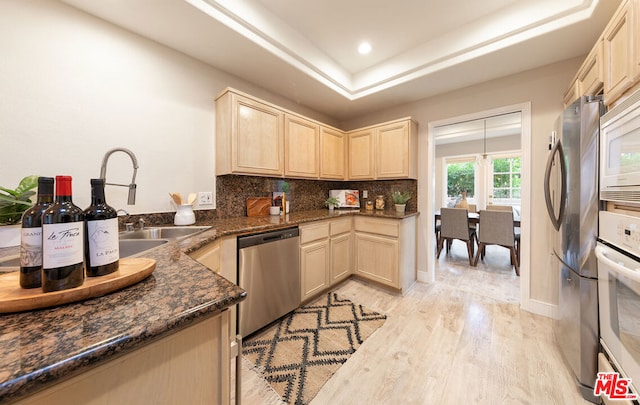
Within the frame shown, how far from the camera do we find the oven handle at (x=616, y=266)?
2.81ft

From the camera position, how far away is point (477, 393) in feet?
4.21

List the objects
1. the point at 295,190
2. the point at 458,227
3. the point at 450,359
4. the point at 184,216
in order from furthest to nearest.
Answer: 1. the point at 458,227
2. the point at 295,190
3. the point at 184,216
4. the point at 450,359

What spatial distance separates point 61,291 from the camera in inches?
21.1

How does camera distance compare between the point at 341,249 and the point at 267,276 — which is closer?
the point at 267,276

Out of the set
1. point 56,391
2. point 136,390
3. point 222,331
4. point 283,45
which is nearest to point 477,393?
point 222,331

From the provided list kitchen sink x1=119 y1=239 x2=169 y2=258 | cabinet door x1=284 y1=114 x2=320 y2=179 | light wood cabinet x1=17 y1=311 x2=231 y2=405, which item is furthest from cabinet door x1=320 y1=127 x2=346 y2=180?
light wood cabinet x1=17 y1=311 x2=231 y2=405

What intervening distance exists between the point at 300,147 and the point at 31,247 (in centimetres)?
224

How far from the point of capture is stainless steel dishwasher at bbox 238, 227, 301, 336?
A: 1666mm

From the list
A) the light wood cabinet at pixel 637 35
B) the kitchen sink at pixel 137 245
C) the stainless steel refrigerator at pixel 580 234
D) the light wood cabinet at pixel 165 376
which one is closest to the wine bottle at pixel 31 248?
the light wood cabinet at pixel 165 376

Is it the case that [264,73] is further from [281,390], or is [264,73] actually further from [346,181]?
[281,390]

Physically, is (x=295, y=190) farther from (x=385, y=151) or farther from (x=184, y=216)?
(x=184, y=216)

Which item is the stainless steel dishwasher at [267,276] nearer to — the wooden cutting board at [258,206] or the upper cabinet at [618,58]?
the wooden cutting board at [258,206]

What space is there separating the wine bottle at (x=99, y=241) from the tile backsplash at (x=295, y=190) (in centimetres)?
157

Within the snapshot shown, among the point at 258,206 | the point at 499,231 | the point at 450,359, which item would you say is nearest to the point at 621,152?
the point at 450,359
